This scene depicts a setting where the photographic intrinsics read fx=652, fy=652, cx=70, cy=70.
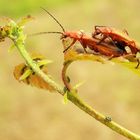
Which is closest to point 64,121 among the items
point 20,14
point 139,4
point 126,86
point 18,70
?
point 126,86

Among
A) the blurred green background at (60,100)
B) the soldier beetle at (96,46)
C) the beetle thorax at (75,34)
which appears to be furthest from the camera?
the blurred green background at (60,100)

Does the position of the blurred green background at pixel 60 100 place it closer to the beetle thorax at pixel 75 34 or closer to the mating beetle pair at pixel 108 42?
the beetle thorax at pixel 75 34

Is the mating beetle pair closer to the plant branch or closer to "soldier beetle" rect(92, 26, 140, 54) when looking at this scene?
"soldier beetle" rect(92, 26, 140, 54)

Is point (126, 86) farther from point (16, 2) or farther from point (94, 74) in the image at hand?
point (16, 2)

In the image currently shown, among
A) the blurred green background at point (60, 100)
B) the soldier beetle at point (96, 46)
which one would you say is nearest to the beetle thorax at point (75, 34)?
the soldier beetle at point (96, 46)

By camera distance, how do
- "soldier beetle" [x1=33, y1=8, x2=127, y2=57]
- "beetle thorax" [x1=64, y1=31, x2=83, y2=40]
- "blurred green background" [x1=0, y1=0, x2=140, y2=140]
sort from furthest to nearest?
1. "blurred green background" [x1=0, y1=0, x2=140, y2=140]
2. "beetle thorax" [x1=64, y1=31, x2=83, y2=40]
3. "soldier beetle" [x1=33, y1=8, x2=127, y2=57]

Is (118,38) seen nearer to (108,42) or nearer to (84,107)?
(108,42)

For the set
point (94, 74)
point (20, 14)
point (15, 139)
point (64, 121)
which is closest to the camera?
point (15, 139)

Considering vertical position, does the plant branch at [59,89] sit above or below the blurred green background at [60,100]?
above

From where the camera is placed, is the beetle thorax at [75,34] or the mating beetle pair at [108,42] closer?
the mating beetle pair at [108,42]

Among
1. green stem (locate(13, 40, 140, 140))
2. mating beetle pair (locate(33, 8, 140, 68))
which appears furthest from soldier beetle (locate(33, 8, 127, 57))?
green stem (locate(13, 40, 140, 140))

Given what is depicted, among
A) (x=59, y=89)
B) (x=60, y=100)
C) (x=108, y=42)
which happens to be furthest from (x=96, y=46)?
(x=60, y=100)
